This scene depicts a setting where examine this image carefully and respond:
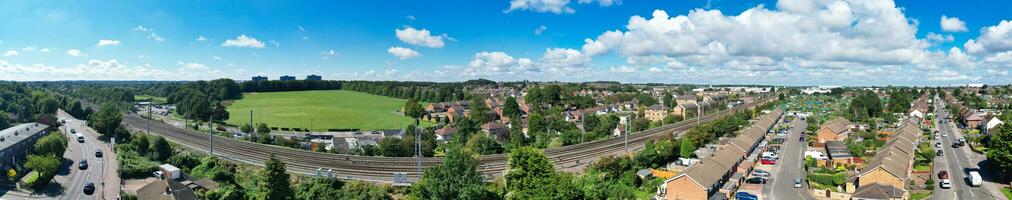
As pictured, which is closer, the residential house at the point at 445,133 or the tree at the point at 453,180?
the tree at the point at 453,180

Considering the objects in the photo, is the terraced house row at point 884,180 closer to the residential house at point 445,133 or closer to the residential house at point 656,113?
the residential house at point 445,133

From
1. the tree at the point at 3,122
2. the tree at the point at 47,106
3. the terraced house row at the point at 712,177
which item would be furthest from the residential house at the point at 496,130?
the tree at the point at 47,106

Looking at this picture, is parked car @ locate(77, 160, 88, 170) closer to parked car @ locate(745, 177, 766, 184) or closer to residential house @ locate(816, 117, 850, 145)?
parked car @ locate(745, 177, 766, 184)

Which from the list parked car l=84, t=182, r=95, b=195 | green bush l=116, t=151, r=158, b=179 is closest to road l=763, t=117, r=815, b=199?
parked car l=84, t=182, r=95, b=195

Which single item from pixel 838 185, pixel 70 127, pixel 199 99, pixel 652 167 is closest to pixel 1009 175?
pixel 838 185

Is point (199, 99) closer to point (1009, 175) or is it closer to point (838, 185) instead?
point (838, 185)

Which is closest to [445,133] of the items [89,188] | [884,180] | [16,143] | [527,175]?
[89,188]

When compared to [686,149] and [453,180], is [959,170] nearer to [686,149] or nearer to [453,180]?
[686,149]
